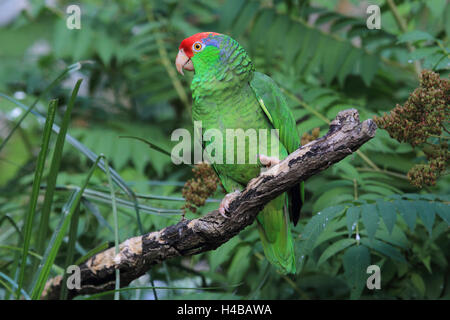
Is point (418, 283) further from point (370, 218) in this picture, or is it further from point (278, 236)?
point (278, 236)

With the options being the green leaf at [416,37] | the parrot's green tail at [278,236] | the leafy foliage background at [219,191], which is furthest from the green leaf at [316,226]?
the green leaf at [416,37]

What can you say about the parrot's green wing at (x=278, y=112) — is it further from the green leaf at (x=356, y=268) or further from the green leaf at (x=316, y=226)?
the green leaf at (x=356, y=268)

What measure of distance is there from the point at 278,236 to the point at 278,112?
19.2 inches

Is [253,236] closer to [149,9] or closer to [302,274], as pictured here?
[302,274]

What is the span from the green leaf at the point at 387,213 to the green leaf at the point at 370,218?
0.07ft

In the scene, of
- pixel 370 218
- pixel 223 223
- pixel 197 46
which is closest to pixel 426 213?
pixel 370 218

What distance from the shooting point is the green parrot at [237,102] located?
163 centimetres

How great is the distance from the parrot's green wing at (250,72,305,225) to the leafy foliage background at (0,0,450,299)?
0.28m

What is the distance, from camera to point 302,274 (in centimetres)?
238

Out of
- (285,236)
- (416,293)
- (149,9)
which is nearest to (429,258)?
(416,293)

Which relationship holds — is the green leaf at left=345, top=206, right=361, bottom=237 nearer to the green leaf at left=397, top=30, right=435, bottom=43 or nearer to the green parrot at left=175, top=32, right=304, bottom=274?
the green parrot at left=175, top=32, right=304, bottom=274

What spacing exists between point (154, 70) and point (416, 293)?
210cm

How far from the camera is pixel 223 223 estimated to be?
1484mm

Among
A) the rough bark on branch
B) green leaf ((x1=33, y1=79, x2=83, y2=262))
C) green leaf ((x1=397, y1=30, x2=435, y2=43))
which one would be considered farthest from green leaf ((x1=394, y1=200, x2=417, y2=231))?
green leaf ((x1=33, y1=79, x2=83, y2=262))
